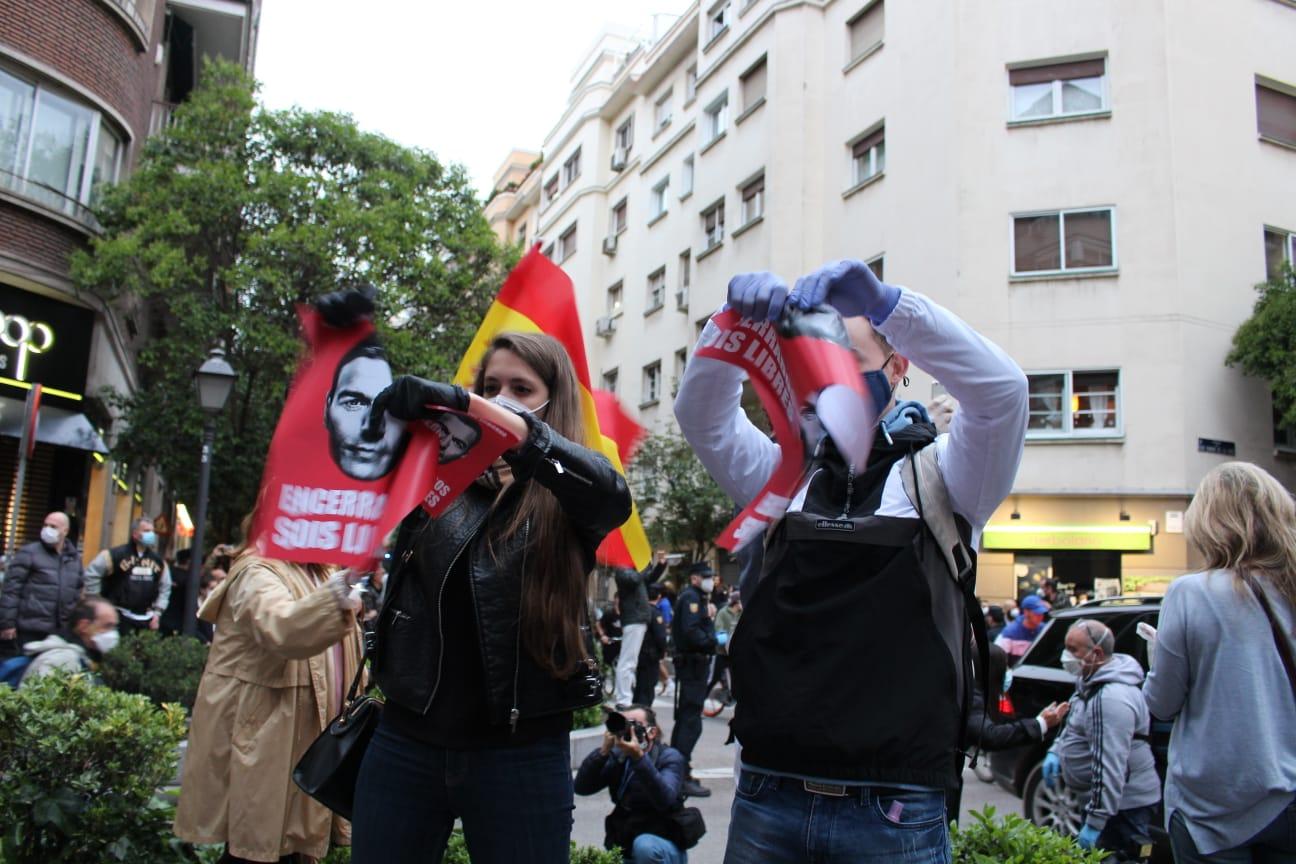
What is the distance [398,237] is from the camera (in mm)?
17500

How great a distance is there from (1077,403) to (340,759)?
19.4 m

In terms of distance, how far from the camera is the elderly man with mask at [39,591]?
902 centimetres

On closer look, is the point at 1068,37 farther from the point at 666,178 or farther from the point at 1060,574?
the point at 666,178

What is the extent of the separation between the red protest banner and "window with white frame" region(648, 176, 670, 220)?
3117 centimetres

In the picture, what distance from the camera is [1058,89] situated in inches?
814

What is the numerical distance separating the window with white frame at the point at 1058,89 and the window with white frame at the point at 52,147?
16.7m

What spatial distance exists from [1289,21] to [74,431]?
24.1m

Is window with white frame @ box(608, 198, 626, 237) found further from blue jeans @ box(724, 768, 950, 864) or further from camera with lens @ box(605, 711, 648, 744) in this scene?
blue jeans @ box(724, 768, 950, 864)

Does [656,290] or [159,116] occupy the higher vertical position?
[656,290]

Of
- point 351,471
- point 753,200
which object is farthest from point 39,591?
point 753,200

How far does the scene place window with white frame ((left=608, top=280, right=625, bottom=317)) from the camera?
117ft

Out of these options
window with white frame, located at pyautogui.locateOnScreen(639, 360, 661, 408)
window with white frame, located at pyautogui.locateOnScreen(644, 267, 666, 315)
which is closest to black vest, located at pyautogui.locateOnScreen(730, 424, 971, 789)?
window with white frame, located at pyautogui.locateOnScreen(639, 360, 661, 408)

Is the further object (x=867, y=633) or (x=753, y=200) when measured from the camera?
(x=753, y=200)

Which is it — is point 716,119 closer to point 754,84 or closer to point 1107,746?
point 754,84
